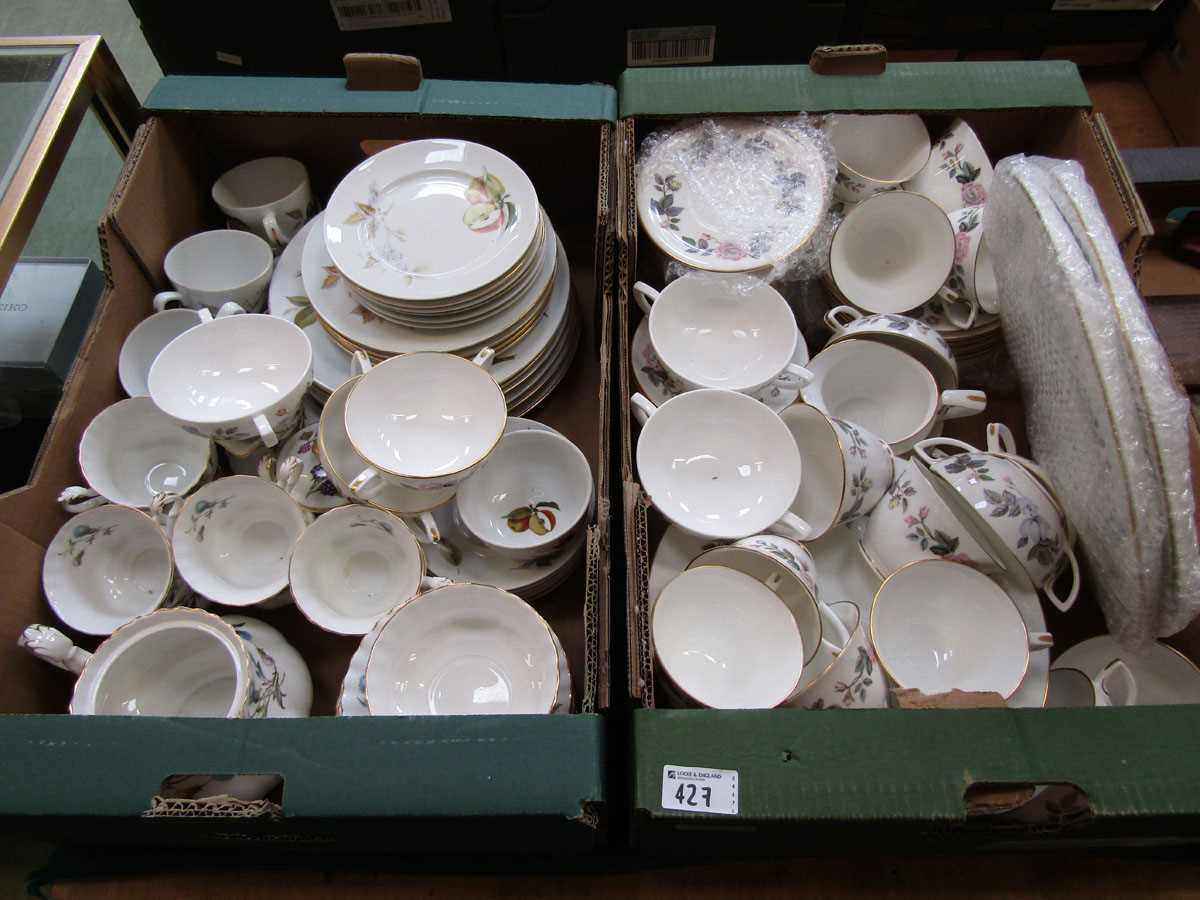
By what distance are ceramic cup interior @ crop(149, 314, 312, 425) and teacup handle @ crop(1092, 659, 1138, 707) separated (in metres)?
1.00

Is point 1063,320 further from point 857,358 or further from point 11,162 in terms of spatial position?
point 11,162

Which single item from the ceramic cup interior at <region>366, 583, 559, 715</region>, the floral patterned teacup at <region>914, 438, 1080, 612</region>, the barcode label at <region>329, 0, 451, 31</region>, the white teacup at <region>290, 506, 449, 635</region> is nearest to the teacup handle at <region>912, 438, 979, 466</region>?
the floral patterned teacup at <region>914, 438, 1080, 612</region>

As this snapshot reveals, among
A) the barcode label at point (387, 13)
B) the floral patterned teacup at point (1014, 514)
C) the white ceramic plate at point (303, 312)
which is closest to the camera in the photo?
the floral patterned teacup at point (1014, 514)

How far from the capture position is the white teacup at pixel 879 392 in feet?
3.44

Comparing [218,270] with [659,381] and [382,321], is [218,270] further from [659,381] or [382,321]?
[659,381]

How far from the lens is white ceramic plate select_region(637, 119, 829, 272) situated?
1122mm

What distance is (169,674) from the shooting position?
91cm

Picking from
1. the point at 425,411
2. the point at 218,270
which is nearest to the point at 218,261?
the point at 218,270

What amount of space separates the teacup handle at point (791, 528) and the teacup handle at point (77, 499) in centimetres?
82

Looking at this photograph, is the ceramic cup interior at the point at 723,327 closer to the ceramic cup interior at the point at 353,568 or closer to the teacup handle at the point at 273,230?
the ceramic cup interior at the point at 353,568

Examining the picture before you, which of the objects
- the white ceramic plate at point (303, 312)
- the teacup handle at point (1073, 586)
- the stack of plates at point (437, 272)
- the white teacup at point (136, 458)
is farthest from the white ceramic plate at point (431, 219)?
the teacup handle at point (1073, 586)

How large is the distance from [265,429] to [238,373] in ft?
0.51

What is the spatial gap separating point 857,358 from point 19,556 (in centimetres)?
105

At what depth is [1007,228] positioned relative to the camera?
992 mm
